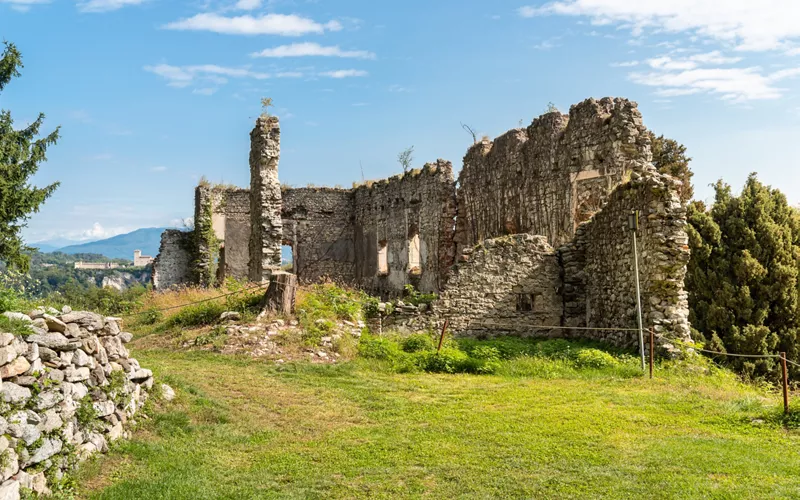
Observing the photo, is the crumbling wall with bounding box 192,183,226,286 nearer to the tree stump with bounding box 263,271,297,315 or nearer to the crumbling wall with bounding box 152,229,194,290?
the crumbling wall with bounding box 152,229,194,290

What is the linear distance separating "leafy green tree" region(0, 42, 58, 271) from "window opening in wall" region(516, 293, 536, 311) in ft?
54.7

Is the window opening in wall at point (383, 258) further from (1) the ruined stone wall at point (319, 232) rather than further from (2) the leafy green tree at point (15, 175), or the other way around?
(2) the leafy green tree at point (15, 175)

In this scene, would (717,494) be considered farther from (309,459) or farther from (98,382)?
(98,382)

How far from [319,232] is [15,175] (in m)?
12.5

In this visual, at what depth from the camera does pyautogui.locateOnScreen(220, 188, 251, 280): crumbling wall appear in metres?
30.7

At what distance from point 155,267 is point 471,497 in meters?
28.4

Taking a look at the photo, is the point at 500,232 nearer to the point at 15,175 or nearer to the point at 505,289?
the point at 505,289

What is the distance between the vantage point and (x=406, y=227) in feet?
88.7

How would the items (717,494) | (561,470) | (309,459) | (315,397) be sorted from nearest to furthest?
(717,494), (561,470), (309,459), (315,397)

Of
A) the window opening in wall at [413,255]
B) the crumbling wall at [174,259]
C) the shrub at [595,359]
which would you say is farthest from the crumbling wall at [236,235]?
the shrub at [595,359]

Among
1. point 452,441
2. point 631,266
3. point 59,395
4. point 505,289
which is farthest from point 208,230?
point 59,395

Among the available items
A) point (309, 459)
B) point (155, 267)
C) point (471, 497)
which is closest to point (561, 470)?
point (471, 497)

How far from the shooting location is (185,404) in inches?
359

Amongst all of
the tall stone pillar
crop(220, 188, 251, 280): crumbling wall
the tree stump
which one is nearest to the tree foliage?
the tree stump
